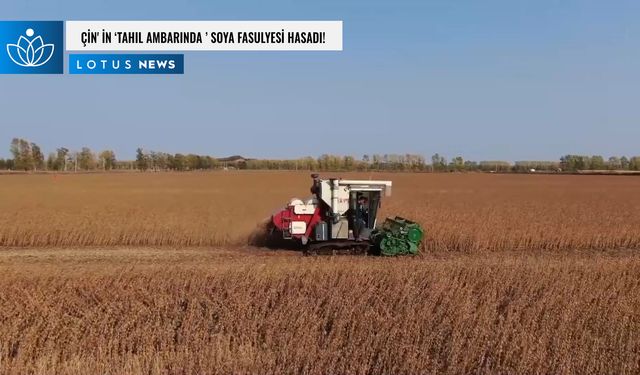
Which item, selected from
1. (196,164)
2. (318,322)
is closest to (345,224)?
(318,322)

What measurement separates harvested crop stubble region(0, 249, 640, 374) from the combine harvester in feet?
27.3

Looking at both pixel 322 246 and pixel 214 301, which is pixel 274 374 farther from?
pixel 322 246

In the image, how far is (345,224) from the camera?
1719 cm

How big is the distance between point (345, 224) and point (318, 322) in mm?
10499

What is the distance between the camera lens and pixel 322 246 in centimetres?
1706

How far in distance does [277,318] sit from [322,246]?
10165mm

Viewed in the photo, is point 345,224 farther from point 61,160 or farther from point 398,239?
point 61,160

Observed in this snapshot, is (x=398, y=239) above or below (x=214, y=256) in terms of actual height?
above

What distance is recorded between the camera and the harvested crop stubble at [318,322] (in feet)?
19.5

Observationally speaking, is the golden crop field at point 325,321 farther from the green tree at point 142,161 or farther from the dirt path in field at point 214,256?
the green tree at point 142,161

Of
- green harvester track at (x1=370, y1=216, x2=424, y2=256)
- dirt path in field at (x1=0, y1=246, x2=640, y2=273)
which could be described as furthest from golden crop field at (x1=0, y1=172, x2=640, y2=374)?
green harvester track at (x1=370, y1=216, x2=424, y2=256)

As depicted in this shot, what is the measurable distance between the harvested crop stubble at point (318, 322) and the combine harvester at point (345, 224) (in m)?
8.33

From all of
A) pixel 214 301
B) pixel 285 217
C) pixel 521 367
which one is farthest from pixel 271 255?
pixel 521 367

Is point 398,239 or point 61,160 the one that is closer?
point 398,239
